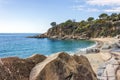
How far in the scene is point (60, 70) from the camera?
8.75 meters

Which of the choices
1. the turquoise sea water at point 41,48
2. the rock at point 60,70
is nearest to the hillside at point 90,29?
the turquoise sea water at point 41,48

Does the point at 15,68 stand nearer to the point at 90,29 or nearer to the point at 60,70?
the point at 60,70

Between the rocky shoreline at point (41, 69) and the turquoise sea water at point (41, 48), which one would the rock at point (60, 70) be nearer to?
the rocky shoreline at point (41, 69)

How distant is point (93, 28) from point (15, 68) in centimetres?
11781

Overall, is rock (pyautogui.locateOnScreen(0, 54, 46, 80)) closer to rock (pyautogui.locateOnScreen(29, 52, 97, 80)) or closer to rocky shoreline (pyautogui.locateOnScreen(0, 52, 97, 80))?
rocky shoreline (pyautogui.locateOnScreen(0, 52, 97, 80))

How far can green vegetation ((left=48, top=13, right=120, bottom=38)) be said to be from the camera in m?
115

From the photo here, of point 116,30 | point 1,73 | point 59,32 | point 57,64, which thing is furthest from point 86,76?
point 59,32

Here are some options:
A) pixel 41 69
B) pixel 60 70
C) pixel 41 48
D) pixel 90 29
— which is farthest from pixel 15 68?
pixel 90 29

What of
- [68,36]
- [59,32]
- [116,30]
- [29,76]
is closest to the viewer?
[29,76]

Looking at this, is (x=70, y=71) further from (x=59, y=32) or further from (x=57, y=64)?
(x=59, y=32)

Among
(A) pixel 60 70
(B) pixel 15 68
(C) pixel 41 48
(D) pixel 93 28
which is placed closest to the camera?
(B) pixel 15 68

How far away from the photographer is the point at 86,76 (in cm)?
949

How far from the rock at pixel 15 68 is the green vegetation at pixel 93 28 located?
10500 cm

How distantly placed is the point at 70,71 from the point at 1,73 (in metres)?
2.58
